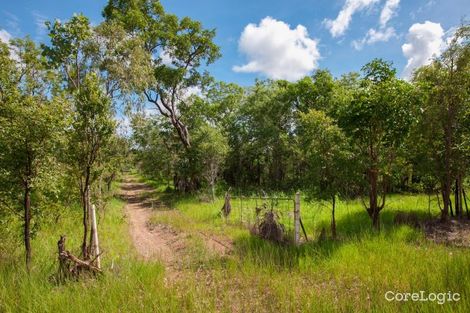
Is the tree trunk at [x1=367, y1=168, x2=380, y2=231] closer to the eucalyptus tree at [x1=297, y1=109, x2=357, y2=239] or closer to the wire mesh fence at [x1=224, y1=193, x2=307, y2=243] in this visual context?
the eucalyptus tree at [x1=297, y1=109, x2=357, y2=239]

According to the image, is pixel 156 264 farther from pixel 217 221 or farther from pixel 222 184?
pixel 222 184

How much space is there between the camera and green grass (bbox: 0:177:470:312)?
4.44 meters

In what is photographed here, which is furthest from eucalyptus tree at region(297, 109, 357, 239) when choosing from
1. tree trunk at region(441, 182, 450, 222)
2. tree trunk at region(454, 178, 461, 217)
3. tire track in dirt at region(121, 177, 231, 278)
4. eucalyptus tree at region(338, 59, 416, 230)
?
tree trunk at region(454, 178, 461, 217)

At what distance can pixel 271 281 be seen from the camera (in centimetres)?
552

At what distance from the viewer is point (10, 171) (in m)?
5.49

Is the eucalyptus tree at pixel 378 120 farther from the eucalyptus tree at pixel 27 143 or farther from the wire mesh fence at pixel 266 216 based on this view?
the eucalyptus tree at pixel 27 143

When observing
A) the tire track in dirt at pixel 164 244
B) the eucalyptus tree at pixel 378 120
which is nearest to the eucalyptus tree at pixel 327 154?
the eucalyptus tree at pixel 378 120

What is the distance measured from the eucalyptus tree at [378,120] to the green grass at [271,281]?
1.96 meters

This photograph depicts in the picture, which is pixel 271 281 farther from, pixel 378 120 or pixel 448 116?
pixel 448 116

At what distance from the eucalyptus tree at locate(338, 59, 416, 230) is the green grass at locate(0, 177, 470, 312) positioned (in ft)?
6.44

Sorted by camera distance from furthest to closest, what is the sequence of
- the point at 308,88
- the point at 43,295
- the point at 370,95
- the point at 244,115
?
the point at 244,115 < the point at 308,88 < the point at 370,95 < the point at 43,295

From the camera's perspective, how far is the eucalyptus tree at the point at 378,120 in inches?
292

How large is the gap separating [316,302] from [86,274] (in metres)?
4.54

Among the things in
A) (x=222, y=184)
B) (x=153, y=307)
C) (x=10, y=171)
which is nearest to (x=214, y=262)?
(x=153, y=307)
